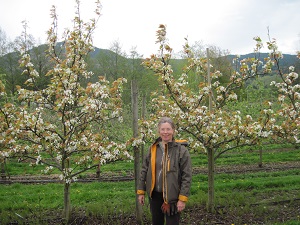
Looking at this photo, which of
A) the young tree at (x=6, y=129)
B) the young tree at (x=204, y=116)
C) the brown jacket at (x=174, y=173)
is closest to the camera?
the brown jacket at (x=174, y=173)

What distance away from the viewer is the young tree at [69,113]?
527cm

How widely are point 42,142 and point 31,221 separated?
70.4 inches

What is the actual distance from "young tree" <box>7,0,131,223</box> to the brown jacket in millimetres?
1467

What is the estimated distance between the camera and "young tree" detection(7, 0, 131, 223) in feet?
17.3

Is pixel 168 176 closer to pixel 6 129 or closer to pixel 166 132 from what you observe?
pixel 166 132

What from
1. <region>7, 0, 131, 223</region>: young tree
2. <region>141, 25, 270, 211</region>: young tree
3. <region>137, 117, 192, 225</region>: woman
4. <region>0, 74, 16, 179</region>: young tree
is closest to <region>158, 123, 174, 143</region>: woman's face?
<region>137, 117, 192, 225</region>: woman

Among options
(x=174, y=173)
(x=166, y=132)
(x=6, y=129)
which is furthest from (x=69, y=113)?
(x=174, y=173)

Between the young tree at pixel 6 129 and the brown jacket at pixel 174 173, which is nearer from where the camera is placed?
the brown jacket at pixel 174 173

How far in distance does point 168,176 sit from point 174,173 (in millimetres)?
91

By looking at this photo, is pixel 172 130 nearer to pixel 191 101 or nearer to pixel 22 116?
pixel 191 101

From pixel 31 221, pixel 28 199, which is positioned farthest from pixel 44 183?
pixel 31 221

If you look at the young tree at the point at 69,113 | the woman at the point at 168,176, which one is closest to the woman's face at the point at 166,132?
the woman at the point at 168,176

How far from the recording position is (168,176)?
377cm

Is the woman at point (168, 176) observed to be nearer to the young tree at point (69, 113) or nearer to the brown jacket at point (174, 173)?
the brown jacket at point (174, 173)
